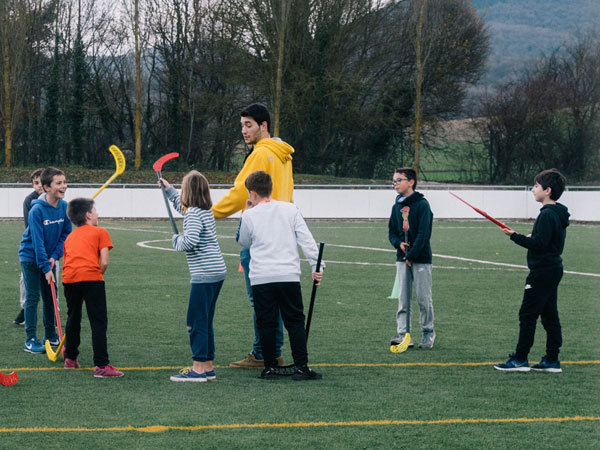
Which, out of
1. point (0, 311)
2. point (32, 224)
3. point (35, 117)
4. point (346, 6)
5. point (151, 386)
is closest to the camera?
point (151, 386)

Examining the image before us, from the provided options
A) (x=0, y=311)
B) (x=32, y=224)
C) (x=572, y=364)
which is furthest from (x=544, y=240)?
(x=0, y=311)

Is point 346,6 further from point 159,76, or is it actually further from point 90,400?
point 90,400

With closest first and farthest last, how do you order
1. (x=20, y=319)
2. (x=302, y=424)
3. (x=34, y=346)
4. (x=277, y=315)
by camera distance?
1. (x=302, y=424)
2. (x=277, y=315)
3. (x=34, y=346)
4. (x=20, y=319)

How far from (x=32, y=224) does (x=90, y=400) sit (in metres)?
2.18

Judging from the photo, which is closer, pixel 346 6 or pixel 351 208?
pixel 351 208

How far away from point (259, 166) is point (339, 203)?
25023 mm

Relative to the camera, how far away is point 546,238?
693cm

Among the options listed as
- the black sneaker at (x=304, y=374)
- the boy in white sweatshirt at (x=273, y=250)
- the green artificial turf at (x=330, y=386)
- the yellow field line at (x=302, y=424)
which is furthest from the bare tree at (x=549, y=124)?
the yellow field line at (x=302, y=424)

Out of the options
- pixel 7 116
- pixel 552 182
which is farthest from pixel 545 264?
pixel 7 116

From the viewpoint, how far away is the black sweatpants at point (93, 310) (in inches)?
275

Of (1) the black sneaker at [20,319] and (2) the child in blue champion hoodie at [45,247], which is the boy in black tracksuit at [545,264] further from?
(1) the black sneaker at [20,319]

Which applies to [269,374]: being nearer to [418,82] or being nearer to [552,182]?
[552,182]

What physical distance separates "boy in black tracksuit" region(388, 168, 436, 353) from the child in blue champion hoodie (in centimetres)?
304

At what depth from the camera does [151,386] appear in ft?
21.8
